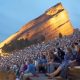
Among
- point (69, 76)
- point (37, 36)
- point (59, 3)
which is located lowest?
point (69, 76)

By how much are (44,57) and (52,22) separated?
65.7 m

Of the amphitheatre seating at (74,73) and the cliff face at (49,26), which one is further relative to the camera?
the cliff face at (49,26)

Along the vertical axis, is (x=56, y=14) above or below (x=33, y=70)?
above

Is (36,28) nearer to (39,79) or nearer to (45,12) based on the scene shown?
(45,12)

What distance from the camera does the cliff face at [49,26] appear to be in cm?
8526

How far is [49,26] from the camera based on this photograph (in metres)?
88.8

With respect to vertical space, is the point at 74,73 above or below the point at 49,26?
below

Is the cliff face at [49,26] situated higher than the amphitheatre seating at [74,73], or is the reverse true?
the cliff face at [49,26]

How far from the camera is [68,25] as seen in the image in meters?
85.8

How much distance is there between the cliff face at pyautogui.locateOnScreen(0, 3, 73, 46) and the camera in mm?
85256

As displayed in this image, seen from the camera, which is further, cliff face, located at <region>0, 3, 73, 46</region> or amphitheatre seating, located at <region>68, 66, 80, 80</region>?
cliff face, located at <region>0, 3, 73, 46</region>

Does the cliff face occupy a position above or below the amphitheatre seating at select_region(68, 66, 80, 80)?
above

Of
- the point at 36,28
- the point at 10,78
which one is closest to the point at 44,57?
the point at 10,78

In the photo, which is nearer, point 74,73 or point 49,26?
point 74,73
